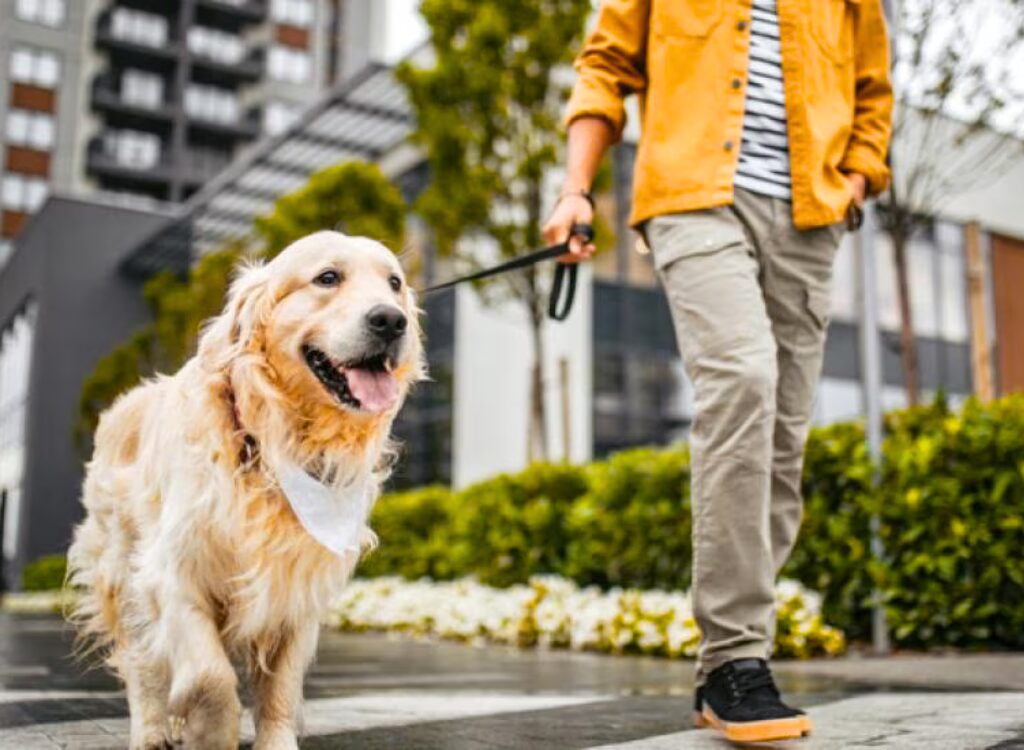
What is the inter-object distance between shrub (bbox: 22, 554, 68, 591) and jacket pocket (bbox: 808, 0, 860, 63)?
27.0 metres

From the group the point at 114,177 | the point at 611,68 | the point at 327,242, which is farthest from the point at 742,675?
the point at 114,177

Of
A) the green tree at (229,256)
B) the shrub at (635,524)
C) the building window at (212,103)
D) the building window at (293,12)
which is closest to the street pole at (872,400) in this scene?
the shrub at (635,524)

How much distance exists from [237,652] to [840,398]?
19.2 meters

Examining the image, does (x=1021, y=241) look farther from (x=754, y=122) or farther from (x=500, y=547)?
(x=754, y=122)

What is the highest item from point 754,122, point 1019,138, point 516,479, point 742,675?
point 1019,138

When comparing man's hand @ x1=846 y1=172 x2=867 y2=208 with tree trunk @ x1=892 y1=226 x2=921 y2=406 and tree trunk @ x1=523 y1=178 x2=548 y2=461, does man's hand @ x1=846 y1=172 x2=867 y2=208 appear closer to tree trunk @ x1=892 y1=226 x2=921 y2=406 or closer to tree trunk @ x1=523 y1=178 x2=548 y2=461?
tree trunk @ x1=892 y1=226 x2=921 y2=406

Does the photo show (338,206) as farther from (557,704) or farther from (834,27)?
(834,27)

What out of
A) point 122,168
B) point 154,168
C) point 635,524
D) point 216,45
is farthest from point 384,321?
point 216,45

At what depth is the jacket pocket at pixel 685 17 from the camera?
3568 millimetres

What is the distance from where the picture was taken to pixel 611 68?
3.79 metres

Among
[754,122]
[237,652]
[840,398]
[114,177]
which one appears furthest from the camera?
[114,177]

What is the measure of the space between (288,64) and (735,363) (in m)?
58.8

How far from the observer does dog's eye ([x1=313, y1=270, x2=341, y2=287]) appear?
3.08 m

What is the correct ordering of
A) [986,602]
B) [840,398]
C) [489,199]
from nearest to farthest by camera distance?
[986,602] < [489,199] < [840,398]
